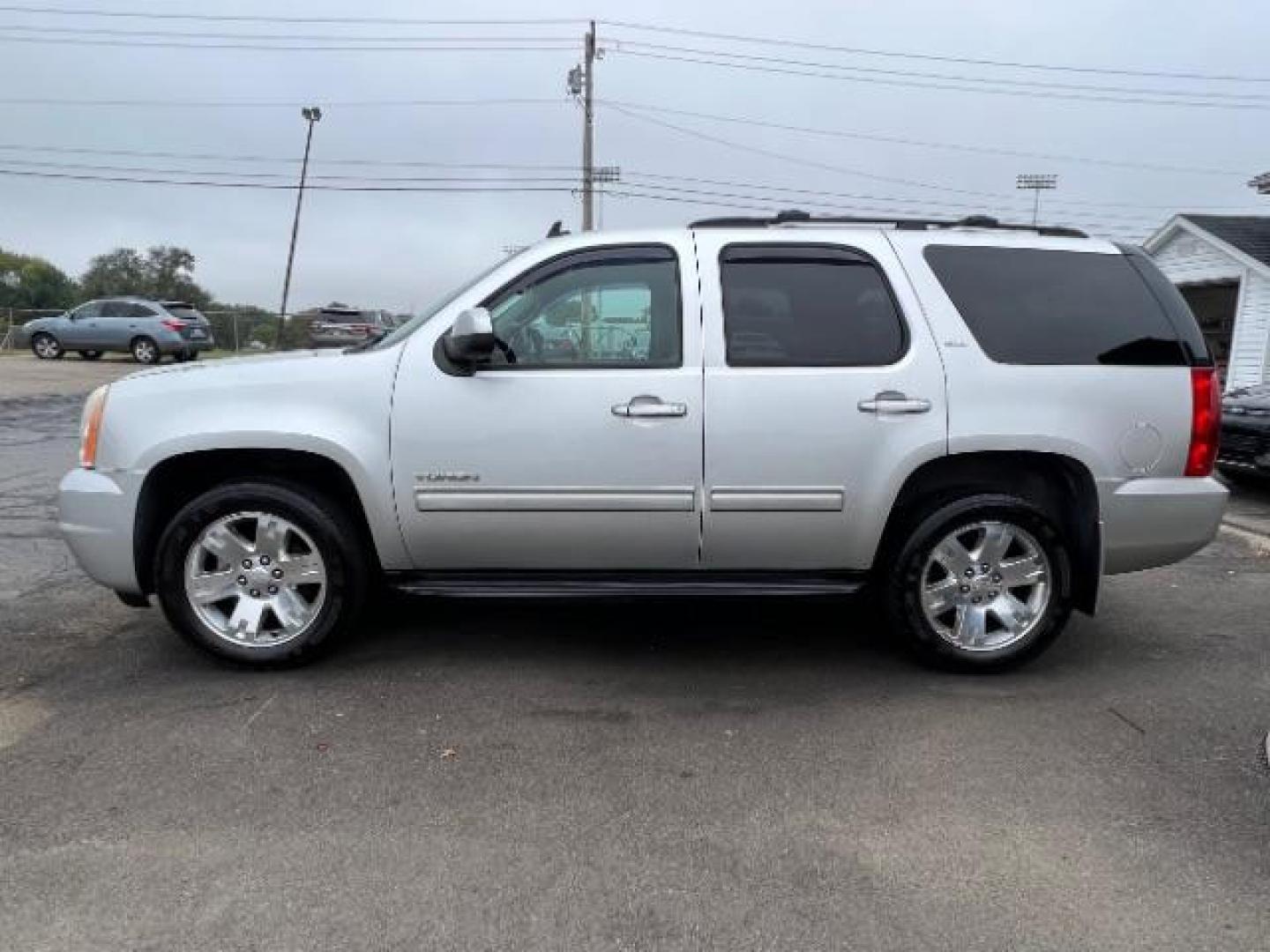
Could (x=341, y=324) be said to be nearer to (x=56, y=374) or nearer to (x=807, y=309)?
(x=56, y=374)

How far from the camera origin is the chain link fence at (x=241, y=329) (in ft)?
116

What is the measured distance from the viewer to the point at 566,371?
432cm

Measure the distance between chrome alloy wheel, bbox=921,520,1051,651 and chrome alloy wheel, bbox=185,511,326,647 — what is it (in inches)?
103

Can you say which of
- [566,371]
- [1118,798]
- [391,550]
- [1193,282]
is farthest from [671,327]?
[1193,282]

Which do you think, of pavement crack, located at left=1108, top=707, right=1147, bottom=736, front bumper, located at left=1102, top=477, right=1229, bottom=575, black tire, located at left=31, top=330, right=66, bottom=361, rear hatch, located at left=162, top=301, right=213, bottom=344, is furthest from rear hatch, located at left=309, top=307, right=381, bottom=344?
pavement crack, located at left=1108, top=707, right=1147, bottom=736

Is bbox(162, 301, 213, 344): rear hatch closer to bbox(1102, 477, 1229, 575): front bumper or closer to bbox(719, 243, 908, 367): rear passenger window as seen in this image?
bbox(719, 243, 908, 367): rear passenger window

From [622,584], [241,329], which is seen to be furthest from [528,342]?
[241,329]

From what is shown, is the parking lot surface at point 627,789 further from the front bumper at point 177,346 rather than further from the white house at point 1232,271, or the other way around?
the front bumper at point 177,346

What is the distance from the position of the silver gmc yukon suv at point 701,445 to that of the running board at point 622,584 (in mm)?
14

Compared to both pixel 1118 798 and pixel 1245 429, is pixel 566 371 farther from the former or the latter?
pixel 1245 429

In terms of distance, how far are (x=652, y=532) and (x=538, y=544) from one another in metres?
0.48

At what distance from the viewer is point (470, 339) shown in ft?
13.6

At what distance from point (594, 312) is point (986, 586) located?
205 cm

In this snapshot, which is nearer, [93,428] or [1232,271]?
[93,428]
